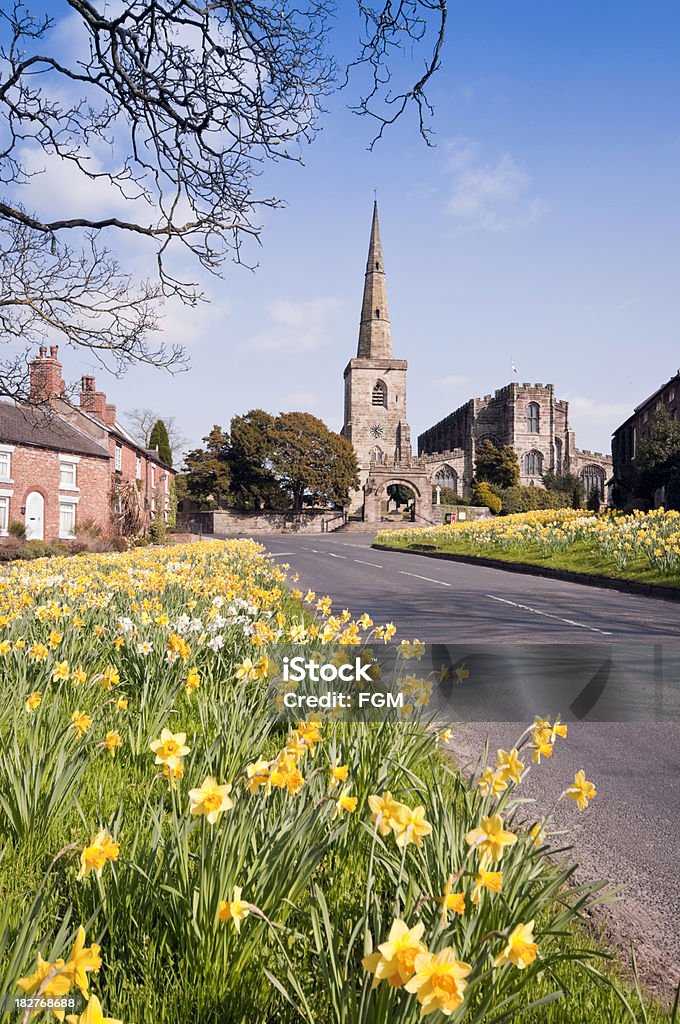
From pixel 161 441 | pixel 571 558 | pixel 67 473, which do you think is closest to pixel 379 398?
pixel 161 441

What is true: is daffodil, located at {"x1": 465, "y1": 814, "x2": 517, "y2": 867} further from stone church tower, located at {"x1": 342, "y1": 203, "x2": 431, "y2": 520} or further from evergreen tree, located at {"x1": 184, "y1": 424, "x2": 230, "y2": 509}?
stone church tower, located at {"x1": 342, "y1": 203, "x2": 431, "y2": 520}

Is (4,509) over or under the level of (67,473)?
under

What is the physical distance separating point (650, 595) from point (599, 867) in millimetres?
12498

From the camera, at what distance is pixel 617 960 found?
2441 millimetres

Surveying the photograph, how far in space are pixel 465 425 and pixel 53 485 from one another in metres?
62.2

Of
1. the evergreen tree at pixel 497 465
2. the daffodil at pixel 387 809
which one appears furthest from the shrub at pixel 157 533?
the evergreen tree at pixel 497 465

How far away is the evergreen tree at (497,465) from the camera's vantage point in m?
79.6

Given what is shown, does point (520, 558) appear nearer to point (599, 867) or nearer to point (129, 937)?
point (599, 867)

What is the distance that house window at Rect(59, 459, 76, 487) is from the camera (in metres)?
34.2

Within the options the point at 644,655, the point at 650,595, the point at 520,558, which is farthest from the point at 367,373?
the point at 644,655

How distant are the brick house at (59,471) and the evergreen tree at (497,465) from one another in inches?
1932

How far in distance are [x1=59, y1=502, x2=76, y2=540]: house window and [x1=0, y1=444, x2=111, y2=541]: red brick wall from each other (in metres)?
0.28

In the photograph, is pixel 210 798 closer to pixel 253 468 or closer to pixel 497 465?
pixel 253 468

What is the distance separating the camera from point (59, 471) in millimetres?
33969
